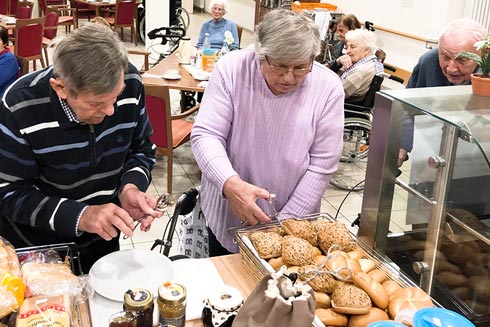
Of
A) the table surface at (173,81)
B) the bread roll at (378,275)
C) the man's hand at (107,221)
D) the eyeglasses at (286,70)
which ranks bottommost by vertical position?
the table surface at (173,81)

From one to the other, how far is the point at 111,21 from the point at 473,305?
1029 cm

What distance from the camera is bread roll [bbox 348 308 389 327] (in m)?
1.27

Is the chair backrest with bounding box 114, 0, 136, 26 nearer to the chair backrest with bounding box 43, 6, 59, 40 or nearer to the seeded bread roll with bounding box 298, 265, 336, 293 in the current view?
the chair backrest with bounding box 43, 6, 59, 40

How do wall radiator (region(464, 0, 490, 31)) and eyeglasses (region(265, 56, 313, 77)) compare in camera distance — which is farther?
wall radiator (region(464, 0, 490, 31))

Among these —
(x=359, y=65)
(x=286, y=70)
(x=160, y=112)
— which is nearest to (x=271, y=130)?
(x=286, y=70)

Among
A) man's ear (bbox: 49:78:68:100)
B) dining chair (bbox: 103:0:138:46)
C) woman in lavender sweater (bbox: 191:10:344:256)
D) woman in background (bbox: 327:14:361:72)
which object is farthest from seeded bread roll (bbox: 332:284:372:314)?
dining chair (bbox: 103:0:138:46)

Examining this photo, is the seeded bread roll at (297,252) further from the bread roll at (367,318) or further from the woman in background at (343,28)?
the woman in background at (343,28)

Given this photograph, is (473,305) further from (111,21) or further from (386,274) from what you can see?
(111,21)

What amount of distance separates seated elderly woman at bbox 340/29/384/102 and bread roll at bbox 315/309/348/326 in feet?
12.4

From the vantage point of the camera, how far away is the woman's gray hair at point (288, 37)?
5.46 ft

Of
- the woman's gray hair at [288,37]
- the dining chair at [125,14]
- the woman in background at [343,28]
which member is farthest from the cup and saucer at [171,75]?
the dining chair at [125,14]

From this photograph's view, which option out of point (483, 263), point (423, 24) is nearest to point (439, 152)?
point (483, 263)

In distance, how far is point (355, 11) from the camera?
966 cm

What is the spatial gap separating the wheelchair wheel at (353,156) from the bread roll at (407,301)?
11.1ft
